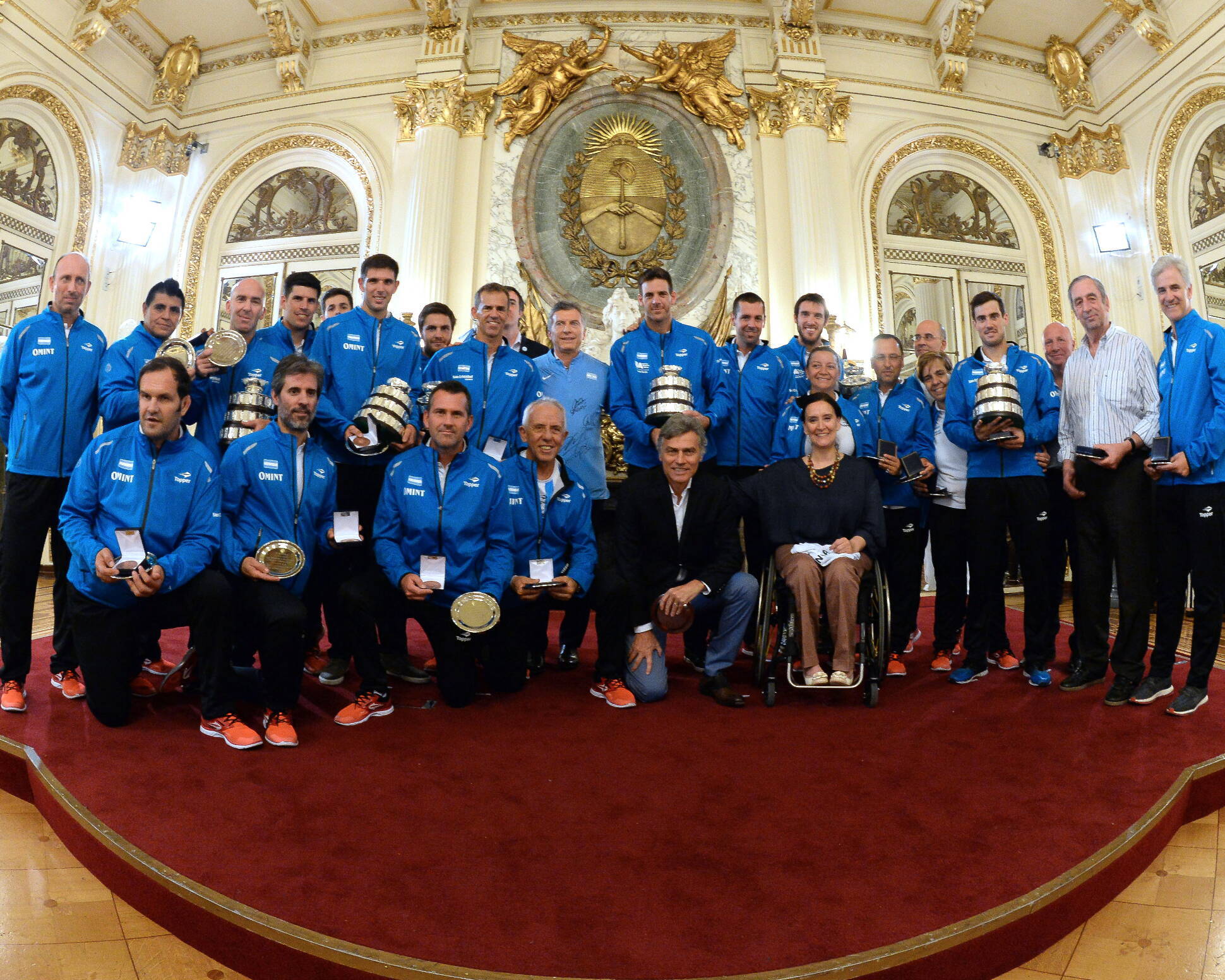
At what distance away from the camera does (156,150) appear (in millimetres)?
9562

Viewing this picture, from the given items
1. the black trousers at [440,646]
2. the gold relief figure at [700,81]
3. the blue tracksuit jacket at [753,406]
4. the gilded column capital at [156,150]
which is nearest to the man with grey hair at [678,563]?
the black trousers at [440,646]

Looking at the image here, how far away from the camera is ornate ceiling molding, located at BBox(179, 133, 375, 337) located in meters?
9.48

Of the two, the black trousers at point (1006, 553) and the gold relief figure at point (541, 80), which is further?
the gold relief figure at point (541, 80)

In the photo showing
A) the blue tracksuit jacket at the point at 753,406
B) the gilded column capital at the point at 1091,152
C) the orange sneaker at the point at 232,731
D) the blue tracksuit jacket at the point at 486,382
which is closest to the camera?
the orange sneaker at the point at 232,731

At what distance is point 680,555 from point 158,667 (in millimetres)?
2638

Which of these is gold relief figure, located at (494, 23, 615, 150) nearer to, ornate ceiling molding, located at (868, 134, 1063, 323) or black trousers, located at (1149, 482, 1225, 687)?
ornate ceiling molding, located at (868, 134, 1063, 323)

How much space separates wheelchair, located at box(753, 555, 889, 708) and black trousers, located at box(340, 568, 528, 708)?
3.64 ft

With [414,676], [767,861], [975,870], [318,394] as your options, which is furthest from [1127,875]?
[318,394]

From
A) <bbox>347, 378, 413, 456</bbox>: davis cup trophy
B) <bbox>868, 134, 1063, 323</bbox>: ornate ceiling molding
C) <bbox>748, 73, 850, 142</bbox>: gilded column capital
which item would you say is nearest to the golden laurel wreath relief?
<bbox>748, 73, 850, 142</bbox>: gilded column capital

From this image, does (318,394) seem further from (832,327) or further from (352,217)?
(352,217)

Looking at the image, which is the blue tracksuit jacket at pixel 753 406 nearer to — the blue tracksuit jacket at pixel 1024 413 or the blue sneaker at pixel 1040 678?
the blue tracksuit jacket at pixel 1024 413

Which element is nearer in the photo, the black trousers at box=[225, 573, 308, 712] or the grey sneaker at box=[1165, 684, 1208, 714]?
the black trousers at box=[225, 573, 308, 712]

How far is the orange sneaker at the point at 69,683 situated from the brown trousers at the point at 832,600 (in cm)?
310

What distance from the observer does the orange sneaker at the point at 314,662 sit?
3738mm
